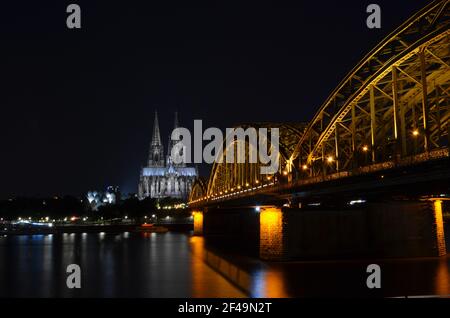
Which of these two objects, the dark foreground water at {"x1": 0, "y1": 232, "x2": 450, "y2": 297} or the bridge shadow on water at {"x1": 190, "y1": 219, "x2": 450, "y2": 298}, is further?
the dark foreground water at {"x1": 0, "y1": 232, "x2": 450, "y2": 297}

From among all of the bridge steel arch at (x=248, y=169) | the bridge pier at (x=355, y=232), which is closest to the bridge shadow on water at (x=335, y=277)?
the bridge pier at (x=355, y=232)

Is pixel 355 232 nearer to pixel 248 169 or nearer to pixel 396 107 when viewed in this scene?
pixel 396 107

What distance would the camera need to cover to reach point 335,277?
3888cm

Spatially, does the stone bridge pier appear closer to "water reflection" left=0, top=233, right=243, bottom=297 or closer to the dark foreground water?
the dark foreground water

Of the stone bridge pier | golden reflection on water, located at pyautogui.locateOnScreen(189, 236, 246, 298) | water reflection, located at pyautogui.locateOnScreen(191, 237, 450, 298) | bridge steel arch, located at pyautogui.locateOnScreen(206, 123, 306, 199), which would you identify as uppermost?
bridge steel arch, located at pyautogui.locateOnScreen(206, 123, 306, 199)

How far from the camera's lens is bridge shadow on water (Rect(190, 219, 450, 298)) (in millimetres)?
33188

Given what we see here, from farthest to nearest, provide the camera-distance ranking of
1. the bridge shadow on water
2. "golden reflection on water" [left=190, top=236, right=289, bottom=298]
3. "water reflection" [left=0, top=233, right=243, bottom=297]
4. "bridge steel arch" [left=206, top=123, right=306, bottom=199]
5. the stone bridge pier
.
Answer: "bridge steel arch" [left=206, top=123, right=306, bottom=199], the stone bridge pier, "water reflection" [left=0, top=233, right=243, bottom=297], "golden reflection on water" [left=190, top=236, right=289, bottom=298], the bridge shadow on water

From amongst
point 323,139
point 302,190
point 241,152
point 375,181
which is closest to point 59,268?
point 302,190

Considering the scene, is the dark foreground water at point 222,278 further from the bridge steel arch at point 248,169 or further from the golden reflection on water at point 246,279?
the bridge steel arch at point 248,169

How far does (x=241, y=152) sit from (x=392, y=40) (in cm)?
5255

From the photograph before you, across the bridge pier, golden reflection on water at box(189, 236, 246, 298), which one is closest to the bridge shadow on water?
golden reflection on water at box(189, 236, 246, 298)

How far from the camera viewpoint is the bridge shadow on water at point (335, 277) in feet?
109

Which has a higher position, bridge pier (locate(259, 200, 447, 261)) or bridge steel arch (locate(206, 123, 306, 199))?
bridge steel arch (locate(206, 123, 306, 199))
